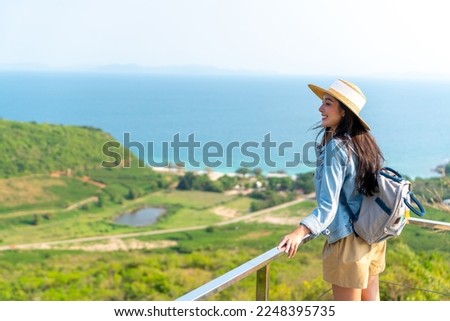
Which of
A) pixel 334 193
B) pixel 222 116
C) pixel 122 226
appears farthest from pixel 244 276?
pixel 222 116

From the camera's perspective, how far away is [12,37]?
253 ft

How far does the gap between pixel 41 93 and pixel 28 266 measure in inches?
2971

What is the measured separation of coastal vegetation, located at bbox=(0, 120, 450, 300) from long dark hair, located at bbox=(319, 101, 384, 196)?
→ 9.41m

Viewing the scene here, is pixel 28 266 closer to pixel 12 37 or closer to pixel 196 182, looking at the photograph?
pixel 196 182

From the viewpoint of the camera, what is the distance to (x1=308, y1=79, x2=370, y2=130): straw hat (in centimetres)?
154

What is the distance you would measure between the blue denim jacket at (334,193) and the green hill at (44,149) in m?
40.4

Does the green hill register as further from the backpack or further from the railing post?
the backpack

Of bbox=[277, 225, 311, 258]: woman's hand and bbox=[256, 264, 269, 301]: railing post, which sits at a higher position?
bbox=[277, 225, 311, 258]: woman's hand

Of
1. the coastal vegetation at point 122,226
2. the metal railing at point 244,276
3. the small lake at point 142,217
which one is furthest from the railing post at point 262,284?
the small lake at point 142,217

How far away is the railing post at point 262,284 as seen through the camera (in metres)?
1.54

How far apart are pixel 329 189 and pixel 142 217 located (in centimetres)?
3470

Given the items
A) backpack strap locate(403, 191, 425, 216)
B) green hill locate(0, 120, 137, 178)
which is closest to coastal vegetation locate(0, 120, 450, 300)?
green hill locate(0, 120, 137, 178)

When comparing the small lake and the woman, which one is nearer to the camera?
the woman

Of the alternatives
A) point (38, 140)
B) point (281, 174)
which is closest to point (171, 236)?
point (281, 174)
